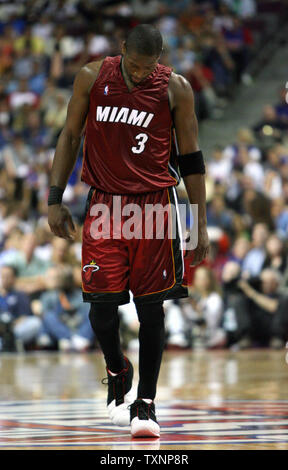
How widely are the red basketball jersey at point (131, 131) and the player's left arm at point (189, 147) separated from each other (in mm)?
42

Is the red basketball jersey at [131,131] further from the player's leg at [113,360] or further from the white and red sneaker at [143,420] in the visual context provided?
the white and red sneaker at [143,420]

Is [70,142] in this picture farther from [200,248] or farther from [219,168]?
[219,168]

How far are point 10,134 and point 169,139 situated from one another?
11.8m

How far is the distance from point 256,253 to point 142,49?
7286mm

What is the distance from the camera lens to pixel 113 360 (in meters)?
5.08

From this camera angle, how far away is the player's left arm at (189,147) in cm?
480

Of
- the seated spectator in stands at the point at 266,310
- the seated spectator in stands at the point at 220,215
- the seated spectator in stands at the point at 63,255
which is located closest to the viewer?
the seated spectator in stands at the point at 266,310

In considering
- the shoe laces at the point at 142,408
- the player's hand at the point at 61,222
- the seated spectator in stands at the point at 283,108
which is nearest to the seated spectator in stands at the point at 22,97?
the seated spectator in stands at the point at 283,108

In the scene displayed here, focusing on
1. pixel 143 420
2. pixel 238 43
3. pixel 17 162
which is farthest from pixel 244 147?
pixel 143 420

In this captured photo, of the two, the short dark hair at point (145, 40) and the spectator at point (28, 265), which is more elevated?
the short dark hair at point (145, 40)

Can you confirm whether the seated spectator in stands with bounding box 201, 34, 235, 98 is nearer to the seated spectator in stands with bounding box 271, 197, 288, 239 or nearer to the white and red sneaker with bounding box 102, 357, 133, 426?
the seated spectator in stands with bounding box 271, 197, 288, 239
